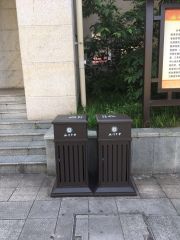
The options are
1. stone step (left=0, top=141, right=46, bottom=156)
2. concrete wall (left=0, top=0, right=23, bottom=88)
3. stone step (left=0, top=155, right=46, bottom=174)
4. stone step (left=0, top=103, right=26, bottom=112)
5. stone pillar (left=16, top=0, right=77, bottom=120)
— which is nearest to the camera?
stone step (left=0, top=155, right=46, bottom=174)

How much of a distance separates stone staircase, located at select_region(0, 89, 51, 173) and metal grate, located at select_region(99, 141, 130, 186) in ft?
4.25

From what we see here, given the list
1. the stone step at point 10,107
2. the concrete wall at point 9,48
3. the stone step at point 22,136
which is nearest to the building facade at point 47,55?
the stone step at point 10,107

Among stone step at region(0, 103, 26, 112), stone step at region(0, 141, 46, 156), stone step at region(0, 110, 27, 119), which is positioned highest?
stone step at region(0, 103, 26, 112)

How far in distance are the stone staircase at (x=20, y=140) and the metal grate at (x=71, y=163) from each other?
35.4 inches

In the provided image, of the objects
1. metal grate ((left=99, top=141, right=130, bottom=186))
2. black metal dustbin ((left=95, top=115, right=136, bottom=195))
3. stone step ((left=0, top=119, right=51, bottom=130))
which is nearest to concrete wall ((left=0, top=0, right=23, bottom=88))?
stone step ((left=0, top=119, right=51, bottom=130))

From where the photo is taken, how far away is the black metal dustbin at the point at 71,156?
3.66 meters

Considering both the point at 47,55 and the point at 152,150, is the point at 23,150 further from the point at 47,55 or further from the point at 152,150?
the point at 152,150

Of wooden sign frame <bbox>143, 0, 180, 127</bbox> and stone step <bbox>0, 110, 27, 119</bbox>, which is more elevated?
wooden sign frame <bbox>143, 0, 180, 127</bbox>

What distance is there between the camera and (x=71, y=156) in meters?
3.78

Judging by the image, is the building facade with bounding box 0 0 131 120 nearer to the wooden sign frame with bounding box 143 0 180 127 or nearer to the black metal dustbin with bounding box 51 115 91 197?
the wooden sign frame with bounding box 143 0 180 127

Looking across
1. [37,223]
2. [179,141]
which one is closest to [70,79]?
[179,141]

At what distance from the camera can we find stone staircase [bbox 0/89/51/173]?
15.3 feet

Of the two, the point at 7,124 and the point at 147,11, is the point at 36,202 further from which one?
the point at 147,11

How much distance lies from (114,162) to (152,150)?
956 mm
